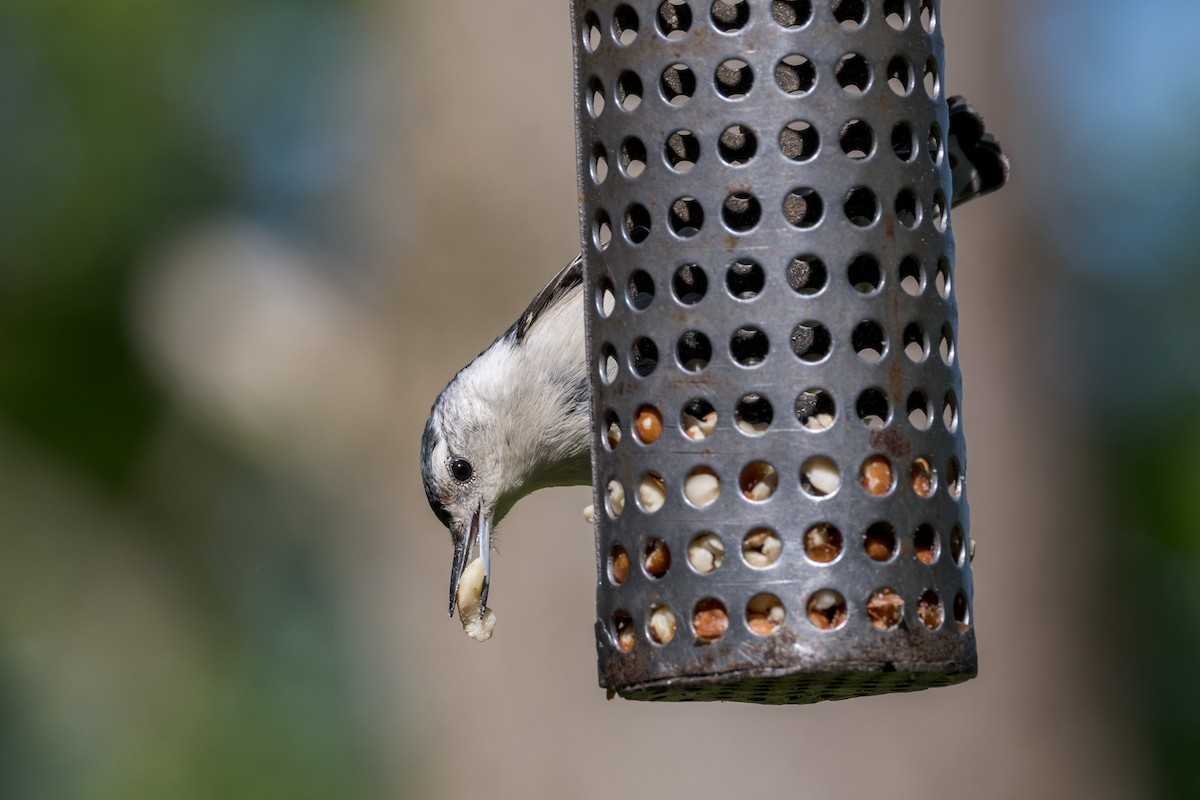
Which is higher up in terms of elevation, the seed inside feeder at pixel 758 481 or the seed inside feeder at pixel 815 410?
the seed inside feeder at pixel 815 410

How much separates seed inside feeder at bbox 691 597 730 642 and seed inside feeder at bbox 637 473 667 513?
187 mm

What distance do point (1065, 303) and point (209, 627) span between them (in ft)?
16.8

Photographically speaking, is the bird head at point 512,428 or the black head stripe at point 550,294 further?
the bird head at point 512,428

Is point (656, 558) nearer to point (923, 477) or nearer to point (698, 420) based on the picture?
point (698, 420)

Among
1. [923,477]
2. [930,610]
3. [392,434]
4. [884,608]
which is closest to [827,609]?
[884,608]

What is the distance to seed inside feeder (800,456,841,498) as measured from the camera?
2.54 m

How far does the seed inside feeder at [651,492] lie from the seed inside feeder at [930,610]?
46 cm

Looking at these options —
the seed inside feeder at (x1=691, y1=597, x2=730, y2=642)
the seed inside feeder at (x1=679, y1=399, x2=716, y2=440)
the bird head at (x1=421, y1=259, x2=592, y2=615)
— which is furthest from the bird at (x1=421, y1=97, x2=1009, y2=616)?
the seed inside feeder at (x1=691, y1=597, x2=730, y2=642)

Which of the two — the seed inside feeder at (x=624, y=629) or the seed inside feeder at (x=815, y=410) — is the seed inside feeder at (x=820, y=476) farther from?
the seed inside feeder at (x=624, y=629)

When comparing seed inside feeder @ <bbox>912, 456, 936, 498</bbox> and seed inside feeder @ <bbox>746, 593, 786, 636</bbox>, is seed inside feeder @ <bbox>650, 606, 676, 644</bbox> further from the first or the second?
seed inside feeder @ <bbox>912, 456, 936, 498</bbox>

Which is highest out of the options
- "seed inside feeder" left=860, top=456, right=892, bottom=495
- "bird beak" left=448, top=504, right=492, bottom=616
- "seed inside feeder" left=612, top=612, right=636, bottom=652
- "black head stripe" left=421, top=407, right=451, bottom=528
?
"black head stripe" left=421, top=407, right=451, bottom=528

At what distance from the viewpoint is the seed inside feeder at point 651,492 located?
262 centimetres

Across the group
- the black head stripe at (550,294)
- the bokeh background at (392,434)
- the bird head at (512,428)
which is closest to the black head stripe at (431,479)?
the bird head at (512,428)

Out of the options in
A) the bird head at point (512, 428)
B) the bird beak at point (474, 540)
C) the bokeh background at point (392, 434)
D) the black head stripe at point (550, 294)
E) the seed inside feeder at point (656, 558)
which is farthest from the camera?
the bokeh background at point (392, 434)
